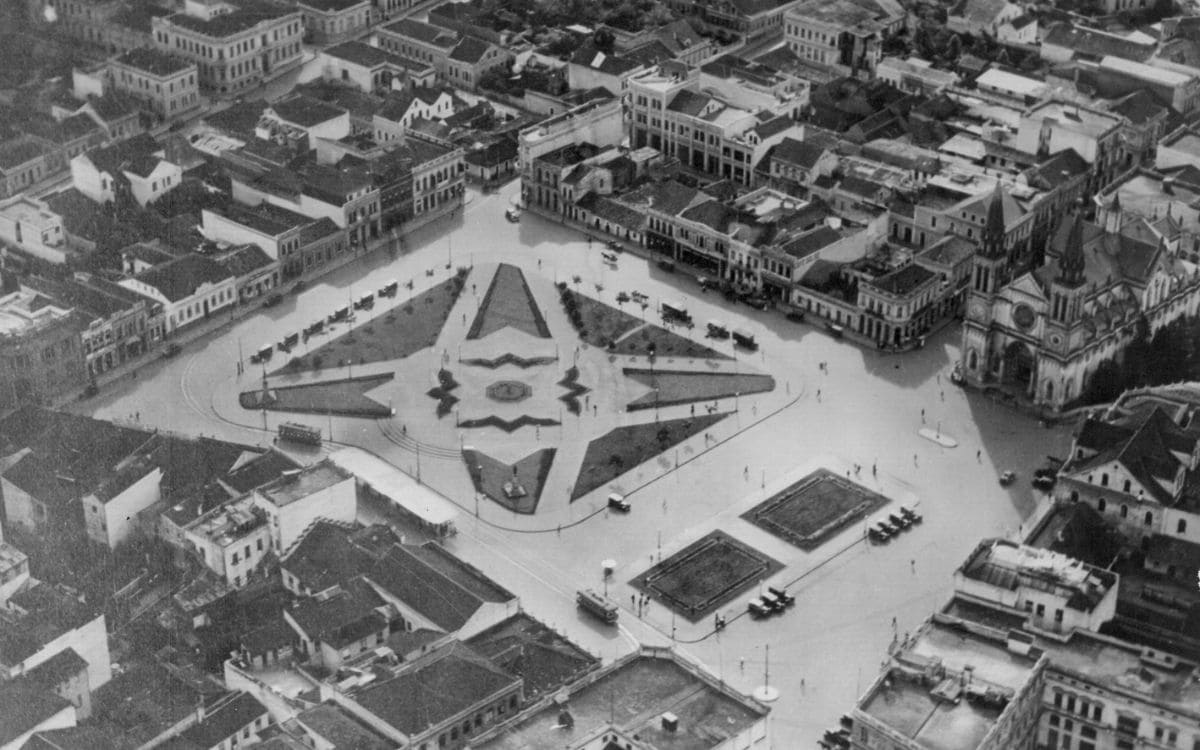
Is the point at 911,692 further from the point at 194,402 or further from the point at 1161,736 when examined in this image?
the point at 194,402

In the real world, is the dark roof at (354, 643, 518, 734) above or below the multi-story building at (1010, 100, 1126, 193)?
below

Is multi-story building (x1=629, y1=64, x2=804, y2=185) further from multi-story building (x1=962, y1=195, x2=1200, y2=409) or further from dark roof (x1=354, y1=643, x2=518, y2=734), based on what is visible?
dark roof (x1=354, y1=643, x2=518, y2=734)

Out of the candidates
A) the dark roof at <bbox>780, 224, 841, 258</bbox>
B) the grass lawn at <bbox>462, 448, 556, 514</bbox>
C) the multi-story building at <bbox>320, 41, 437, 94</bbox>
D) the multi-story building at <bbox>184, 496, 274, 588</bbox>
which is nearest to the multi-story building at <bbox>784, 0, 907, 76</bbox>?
the multi-story building at <bbox>320, 41, 437, 94</bbox>

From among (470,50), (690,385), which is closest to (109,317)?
(690,385)

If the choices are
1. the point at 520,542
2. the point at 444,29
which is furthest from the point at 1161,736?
the point at 444,29

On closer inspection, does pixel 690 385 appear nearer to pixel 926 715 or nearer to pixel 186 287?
pixel 186 287

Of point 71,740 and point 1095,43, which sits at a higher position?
point 1095,43
